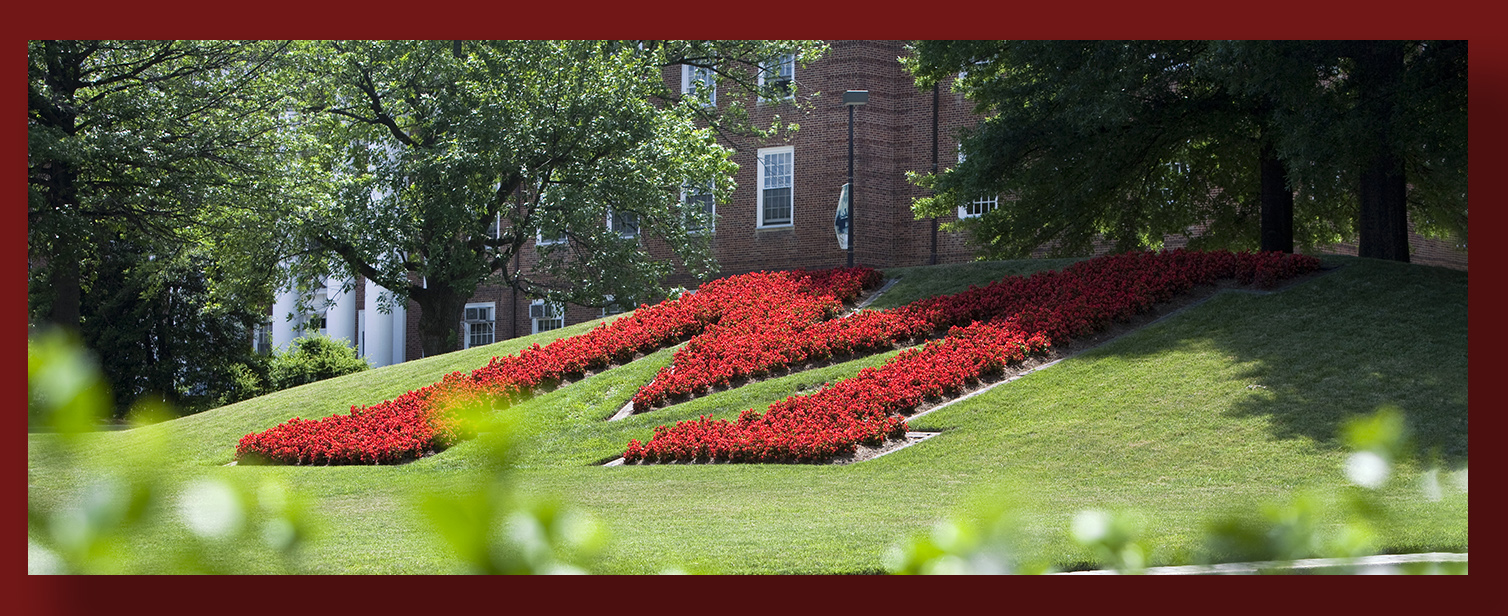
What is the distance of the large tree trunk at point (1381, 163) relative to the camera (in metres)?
13.4

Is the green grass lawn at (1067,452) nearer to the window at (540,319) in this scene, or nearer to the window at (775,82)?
the window at (775,82)

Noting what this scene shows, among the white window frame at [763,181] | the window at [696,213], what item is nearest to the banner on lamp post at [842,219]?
the white window frame at [763,181]

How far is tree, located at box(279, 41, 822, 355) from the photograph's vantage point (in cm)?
2194

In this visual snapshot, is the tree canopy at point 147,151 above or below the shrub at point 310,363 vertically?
above

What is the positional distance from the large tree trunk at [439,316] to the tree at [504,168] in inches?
14.7

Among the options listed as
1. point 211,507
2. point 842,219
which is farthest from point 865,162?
point 211,507

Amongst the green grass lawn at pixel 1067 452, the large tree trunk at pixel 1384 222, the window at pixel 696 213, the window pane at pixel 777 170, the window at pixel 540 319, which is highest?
the window pane at pixel 777 170

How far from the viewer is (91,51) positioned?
17.9 m

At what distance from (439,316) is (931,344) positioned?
43.6 ft

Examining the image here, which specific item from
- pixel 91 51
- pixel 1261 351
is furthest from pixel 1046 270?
pixel 91 51

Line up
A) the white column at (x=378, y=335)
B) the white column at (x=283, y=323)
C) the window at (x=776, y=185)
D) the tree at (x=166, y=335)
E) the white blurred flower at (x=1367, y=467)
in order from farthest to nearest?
the white column at (x=378, y=335)
the white column at (x=283, y=323)
the window at (x=776, y=185)
the tree at (x=166, y=335)
the white blurred flower at (x=1367, y=467)

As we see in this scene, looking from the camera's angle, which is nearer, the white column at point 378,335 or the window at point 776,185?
the window at point 776,185

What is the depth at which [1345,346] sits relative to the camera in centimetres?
1321
